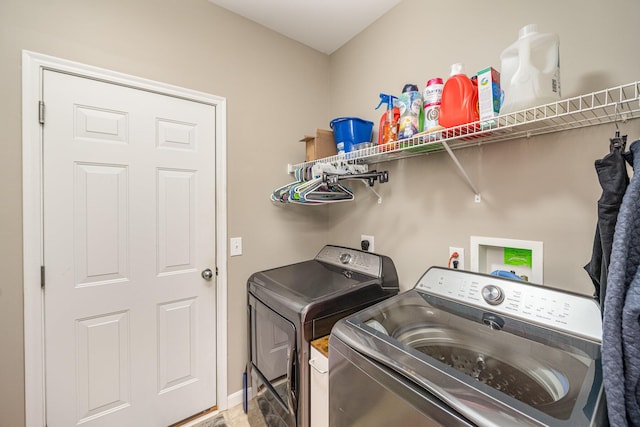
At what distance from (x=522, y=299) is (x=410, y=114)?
3.05ft

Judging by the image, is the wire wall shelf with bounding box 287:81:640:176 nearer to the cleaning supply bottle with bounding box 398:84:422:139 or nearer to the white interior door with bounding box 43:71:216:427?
the cleaning supply bottle with bounding box 398:84:422:139

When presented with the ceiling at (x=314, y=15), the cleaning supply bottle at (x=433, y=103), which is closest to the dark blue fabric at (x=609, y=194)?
the cleaning supply bottle at (x=433, y=103)

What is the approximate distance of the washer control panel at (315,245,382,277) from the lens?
1602 millimetres

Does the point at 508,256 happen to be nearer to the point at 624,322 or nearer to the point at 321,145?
the point at 624,322

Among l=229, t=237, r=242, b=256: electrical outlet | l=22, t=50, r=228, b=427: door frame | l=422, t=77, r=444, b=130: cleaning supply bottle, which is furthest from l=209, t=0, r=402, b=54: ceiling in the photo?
l=229, t=237, r=242, b=256: electrical outlet

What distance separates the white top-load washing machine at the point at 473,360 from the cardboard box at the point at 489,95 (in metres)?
0.66

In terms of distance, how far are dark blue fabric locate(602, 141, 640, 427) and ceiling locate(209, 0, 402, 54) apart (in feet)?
5.76

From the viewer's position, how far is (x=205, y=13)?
1.72 meters

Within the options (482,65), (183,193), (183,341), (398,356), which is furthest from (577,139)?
(183,341)

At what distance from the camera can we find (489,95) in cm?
101

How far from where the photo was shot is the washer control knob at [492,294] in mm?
1060

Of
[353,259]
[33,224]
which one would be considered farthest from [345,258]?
[33,224]

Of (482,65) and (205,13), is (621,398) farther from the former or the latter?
(205,13)

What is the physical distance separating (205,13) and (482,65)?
1.68 metres
